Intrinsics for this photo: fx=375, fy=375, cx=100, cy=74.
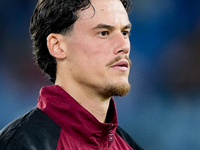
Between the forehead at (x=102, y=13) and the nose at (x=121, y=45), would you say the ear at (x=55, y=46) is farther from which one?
the nose at (x=121, y=45)

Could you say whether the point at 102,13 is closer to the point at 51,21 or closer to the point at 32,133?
the point at 51,21

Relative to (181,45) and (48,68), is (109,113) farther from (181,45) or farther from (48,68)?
A: (181,45)

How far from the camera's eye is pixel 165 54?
3213 millimetres

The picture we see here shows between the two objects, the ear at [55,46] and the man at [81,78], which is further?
the ear at [55,46]

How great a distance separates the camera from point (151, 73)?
125 inches

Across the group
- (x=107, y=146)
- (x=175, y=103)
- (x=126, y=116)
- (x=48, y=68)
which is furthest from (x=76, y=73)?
(x=175, y=103)

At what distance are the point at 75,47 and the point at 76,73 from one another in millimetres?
112

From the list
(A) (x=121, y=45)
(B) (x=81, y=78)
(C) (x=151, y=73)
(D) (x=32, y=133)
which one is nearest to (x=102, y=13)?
(A) (x=121, y=45)

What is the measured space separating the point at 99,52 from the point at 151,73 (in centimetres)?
169

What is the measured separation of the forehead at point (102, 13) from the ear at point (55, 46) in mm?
133

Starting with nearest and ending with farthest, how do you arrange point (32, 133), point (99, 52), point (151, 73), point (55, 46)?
1. point (32, 133)
2. point (99, 52)
3. point (55, 46)
4. point (151, 73)

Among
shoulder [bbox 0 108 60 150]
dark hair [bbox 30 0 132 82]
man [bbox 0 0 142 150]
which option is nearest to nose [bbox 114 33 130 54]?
man [bbox 0 0 142 150]

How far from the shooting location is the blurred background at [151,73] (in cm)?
302

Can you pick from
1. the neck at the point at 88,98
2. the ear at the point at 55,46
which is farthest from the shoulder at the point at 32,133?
the ear at the point at 55,46
